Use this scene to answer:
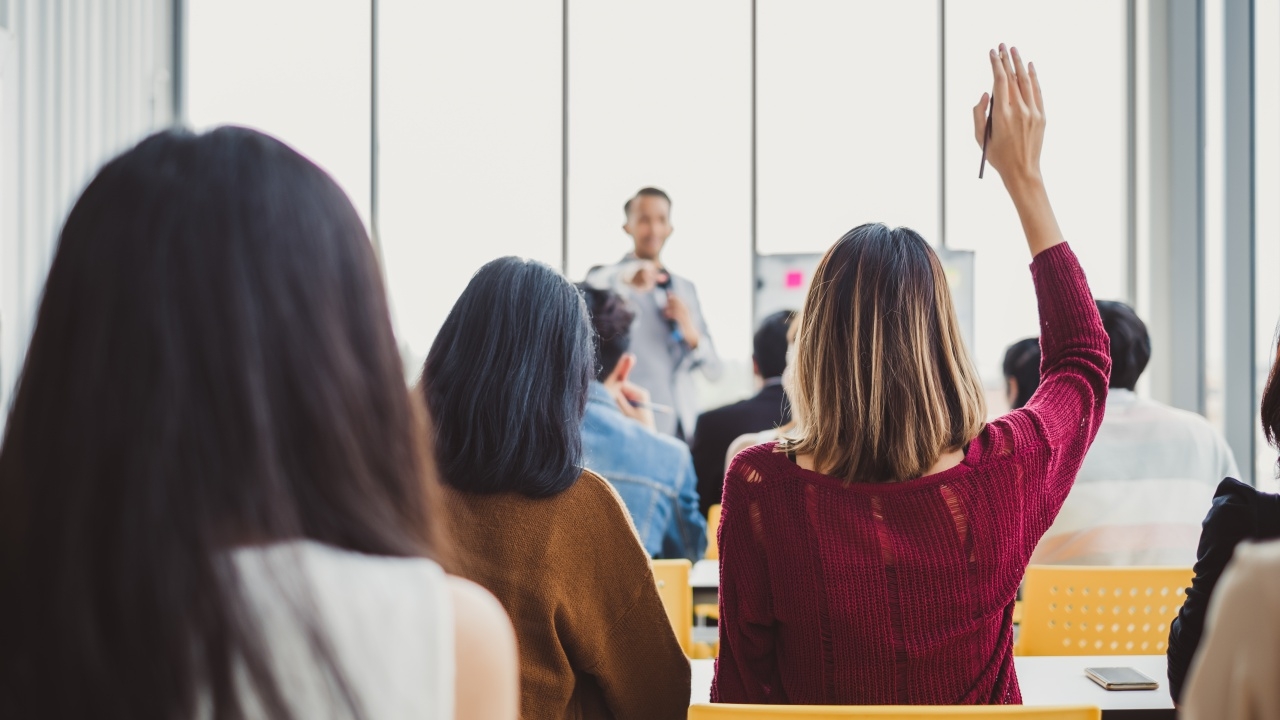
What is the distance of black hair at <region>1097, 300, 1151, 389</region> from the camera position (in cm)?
282

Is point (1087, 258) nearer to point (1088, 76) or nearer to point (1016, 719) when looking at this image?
point (1088, 76)

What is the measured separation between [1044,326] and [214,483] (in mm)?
1322

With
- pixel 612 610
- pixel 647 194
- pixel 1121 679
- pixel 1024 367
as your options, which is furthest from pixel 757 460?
pixel 647 194

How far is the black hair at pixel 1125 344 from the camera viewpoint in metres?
2.82

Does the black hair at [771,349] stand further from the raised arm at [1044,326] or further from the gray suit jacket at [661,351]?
the raised arm at [1044,326]

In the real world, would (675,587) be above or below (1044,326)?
below

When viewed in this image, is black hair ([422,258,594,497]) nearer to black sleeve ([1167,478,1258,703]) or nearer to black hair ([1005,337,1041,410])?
black sleeve ([1167,478,1258,703])

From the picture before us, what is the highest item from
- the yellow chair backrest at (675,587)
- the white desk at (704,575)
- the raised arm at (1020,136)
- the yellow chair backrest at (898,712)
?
the raised arm at (1020,136)

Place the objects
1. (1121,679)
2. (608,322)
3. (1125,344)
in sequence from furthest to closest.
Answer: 1. (608,322)
2. (1125,344)
3. (1121,679)

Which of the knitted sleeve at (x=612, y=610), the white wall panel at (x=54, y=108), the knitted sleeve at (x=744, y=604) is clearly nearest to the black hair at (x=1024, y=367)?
the knitted sleeve at (x=744, y=604)

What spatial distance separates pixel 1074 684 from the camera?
193 cm

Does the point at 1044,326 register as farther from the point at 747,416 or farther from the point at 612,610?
the point at 747,416

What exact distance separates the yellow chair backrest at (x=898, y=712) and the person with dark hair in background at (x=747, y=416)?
2.32 m

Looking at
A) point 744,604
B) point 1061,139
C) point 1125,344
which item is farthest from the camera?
point 1061,139
